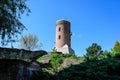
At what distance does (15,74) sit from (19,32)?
5391 millimetres

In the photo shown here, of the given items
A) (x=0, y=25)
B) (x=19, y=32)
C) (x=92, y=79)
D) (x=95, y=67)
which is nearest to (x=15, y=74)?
(x=92, y=79)

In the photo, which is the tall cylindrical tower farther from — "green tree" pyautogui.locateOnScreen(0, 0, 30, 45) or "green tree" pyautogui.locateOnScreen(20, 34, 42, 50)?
"green tree" pyautogui.locateOnScreen(0, 0, 30, 45)

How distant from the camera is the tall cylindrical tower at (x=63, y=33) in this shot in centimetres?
5363

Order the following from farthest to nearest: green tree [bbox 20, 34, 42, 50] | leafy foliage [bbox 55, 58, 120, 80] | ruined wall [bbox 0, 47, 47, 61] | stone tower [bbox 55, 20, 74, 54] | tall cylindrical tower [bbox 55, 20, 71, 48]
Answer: tall cylindrical tower [bbox 55, 20, 71, 48], stone tower [bbox 55, 20, 74, 54], green tree [bbox 20, 34, 42, 50], ruined wall [bbox 0, 47, 47, 61], leafy foliage [bbox 55, 58, 120, 80]

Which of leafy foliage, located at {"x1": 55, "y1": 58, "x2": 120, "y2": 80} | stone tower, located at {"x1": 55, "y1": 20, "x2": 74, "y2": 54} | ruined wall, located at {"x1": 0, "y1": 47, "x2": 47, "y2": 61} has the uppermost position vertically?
stone tower, located at {"x1": 55, "y1": 20, "x2": 74, "y2": 54}

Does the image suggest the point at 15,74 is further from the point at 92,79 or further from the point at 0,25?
the point at 0,25

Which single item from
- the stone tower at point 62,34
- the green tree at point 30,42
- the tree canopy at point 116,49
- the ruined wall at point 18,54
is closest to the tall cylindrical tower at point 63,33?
the stone tower at point 62,34

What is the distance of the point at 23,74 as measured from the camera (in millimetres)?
7504

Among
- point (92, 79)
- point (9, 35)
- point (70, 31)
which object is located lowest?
point (92, 79)

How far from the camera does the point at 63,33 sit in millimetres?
54625

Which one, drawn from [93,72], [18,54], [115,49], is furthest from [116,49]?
[93,72]

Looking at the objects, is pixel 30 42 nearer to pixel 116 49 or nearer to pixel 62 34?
pixel 62 34

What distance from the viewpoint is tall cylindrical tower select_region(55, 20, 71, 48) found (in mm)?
53631

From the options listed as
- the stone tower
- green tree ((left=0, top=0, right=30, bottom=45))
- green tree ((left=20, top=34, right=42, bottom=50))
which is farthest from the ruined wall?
the stone tower
